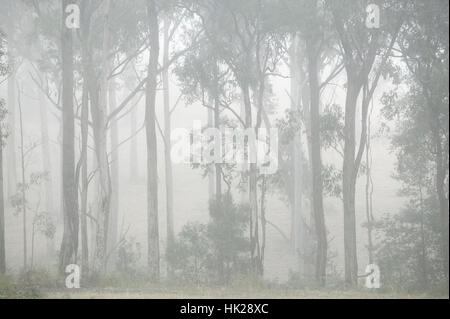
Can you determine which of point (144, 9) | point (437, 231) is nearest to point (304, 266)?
point (437, 231)

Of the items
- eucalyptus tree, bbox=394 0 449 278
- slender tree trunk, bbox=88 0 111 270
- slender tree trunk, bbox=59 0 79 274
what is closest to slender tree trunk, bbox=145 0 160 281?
slender tree trunk, bbox=88 0 111 270

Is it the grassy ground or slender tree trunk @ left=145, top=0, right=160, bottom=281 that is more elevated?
slender tree trunk @ left=145, top=0, right=160, bottom=281

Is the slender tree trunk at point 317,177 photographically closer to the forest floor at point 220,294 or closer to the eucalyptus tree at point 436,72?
the forest floor at point 220,294

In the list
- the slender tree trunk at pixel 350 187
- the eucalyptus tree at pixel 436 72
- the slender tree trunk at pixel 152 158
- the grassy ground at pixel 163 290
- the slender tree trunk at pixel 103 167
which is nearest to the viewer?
the grassy ground at pixel 163 290

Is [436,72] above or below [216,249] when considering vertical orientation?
above

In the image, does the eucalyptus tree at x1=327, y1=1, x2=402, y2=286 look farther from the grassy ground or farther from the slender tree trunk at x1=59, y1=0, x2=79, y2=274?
the slender tree trunk at x1=59, y1=0, x2=79, y2=274

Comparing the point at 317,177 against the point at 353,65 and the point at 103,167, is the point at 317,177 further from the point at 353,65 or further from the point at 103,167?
the point at 103,167

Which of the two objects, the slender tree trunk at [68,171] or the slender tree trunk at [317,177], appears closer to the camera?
the slender tree trunk at [68,171]

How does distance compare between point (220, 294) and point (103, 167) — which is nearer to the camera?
point (220, 294)

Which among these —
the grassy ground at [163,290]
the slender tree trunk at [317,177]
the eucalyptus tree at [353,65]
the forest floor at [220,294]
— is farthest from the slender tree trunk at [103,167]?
the eucalyptus tree at [353,65]

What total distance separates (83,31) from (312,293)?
1151 centimetres

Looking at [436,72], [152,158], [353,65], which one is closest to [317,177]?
[353,65]

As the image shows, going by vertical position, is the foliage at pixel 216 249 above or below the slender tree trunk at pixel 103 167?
below

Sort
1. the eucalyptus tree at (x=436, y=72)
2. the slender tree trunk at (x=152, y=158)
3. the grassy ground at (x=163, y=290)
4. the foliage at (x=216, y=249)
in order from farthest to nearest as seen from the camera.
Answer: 1. the slender tree trunk at (x=152, y=158)
2. the foliage at (x=216, y=249)
3. the eucalyptus tree at (x=436, y=72)
4. the grassy ground at (x=163, y=290)
